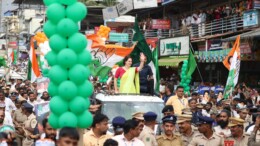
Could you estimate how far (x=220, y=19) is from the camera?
95.6 ft

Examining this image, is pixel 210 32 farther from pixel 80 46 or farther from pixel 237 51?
pixel 80 46

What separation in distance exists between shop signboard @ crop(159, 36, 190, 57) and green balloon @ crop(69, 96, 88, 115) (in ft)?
66.9

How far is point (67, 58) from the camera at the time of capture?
6.32 metres

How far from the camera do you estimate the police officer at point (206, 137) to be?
7980 millimetres

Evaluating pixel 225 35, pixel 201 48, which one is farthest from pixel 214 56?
pixel 201 48

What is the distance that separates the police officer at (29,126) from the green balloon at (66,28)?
8.72ft

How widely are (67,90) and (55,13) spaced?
90 cm

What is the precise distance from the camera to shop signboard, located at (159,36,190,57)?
28.4 m

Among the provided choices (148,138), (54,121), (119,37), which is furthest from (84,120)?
(119,37)

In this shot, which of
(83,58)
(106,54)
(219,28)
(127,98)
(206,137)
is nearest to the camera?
(83,58)

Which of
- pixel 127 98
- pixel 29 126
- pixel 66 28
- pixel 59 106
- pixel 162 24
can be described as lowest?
pixel 29 126

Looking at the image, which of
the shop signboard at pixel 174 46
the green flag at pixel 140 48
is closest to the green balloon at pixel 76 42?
the green flag at pixel 140 48

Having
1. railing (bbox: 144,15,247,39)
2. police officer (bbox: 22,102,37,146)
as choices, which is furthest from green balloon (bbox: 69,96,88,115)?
railing (bbox: 144,15,247,39)

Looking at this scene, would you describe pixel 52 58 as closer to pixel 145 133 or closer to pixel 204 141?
pixel 145 133
